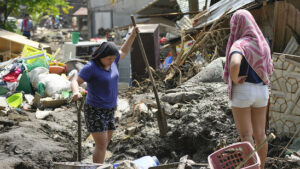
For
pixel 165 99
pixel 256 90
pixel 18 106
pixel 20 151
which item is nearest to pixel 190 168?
→ pixel 256 90

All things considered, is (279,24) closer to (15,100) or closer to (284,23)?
(284,23)

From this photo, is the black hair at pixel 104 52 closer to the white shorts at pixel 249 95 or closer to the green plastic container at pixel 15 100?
the white shorts at pixel 249 95

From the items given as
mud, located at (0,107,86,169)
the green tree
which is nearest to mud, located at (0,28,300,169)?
mud, located at (0,107,86,169)

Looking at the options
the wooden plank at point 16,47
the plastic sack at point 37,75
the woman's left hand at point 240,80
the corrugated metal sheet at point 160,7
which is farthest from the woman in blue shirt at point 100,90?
the corrugated metal sheet at point 160,7

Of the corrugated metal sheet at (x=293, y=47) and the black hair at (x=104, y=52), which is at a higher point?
the black hair at (x=104, y=52)

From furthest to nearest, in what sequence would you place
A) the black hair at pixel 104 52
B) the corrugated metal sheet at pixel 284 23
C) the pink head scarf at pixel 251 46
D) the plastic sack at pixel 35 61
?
the plastic sack at pixel 35 61, the corrugated metal sheet at pixel 284 23, the black hair at pixel 104 52, the pink head scarf at pixel 251 46

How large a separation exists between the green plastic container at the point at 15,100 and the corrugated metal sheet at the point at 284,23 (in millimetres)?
5999

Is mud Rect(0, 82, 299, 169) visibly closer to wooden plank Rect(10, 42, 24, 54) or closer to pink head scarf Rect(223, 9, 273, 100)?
pink head scarf Rect(223, 9, 273, 100)

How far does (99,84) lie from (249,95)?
1.77m

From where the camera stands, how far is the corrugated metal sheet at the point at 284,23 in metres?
8.51

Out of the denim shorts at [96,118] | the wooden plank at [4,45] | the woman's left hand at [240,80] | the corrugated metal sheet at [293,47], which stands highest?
the woman's left hand at [240,80]

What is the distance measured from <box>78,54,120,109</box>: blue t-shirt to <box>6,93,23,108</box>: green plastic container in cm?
539

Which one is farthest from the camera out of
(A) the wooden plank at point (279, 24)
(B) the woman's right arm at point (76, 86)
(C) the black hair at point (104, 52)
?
(A) the wooden plank at point (279, 24)

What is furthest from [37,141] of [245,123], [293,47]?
[293,47]
